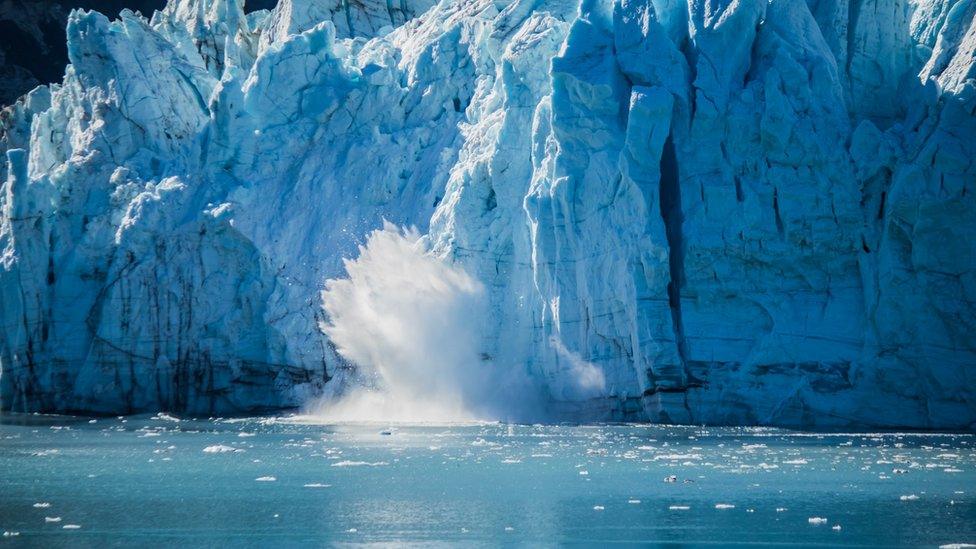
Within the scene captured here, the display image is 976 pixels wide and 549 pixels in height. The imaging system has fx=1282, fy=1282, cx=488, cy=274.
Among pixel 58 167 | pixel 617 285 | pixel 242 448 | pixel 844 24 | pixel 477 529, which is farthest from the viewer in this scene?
pixel 58 167

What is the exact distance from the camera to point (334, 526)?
12.5 metres

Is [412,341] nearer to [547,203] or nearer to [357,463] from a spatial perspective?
[547,203]

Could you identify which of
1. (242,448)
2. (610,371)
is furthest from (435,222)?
(242,448)

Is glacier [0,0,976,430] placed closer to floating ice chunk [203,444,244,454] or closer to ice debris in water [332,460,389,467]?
ice debris in water [332,460,389,467]

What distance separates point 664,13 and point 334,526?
16007 mm

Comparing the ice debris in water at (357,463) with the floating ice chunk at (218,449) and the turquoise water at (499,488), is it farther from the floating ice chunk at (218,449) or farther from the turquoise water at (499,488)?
the floating ice chunk at (218,449)

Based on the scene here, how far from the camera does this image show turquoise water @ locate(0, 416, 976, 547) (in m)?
12.0

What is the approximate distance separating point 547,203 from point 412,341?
4935 millimetres

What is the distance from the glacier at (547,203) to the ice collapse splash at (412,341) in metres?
0.41

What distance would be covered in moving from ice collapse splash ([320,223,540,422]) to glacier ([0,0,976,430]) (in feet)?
1.35

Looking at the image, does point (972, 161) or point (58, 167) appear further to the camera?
point (58, 167)

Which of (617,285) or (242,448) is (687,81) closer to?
(617,285)

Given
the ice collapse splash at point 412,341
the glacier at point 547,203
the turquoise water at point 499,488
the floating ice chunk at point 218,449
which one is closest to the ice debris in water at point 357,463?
the turquoise water at point 499,488

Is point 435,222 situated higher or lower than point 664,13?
lower
